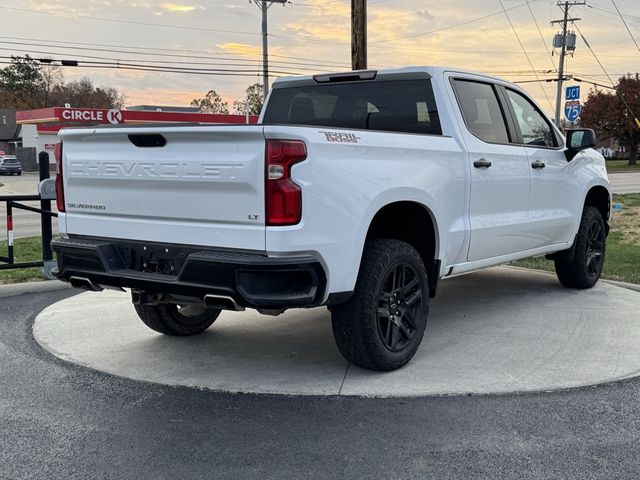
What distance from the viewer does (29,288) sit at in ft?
24.7

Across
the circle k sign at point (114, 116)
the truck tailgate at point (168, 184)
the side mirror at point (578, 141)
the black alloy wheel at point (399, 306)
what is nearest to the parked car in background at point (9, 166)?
the circle k sign at point (114, 116)

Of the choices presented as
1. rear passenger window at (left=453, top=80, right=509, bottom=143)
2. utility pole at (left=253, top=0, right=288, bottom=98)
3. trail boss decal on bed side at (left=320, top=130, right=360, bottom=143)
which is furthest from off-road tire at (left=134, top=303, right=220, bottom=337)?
utility pole at (left=253, top=0, right=288, bottom=98)

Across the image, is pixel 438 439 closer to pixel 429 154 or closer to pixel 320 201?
pixel 320 201

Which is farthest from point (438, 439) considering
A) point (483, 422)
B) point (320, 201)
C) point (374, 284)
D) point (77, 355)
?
point (77, 355)

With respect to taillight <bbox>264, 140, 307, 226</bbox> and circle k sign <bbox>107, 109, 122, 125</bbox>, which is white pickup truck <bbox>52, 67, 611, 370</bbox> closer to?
taillight <bbox>264, 140, 307, 226</bbox>

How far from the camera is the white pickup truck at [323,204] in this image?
12.2ft

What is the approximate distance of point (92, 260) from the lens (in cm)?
430

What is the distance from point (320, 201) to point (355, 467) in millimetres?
1433

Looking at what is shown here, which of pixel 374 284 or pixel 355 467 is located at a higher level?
pixel 374 284

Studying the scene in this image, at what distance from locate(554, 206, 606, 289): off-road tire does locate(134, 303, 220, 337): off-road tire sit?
12.7 feet

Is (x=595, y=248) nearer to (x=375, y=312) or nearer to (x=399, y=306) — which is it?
(x=399, y=306)

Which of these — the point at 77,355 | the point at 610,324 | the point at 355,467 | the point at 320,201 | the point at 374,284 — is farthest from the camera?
the point at 610,324

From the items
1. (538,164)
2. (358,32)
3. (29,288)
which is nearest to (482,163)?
(538,164)

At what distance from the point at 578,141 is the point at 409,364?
10.3 ft
